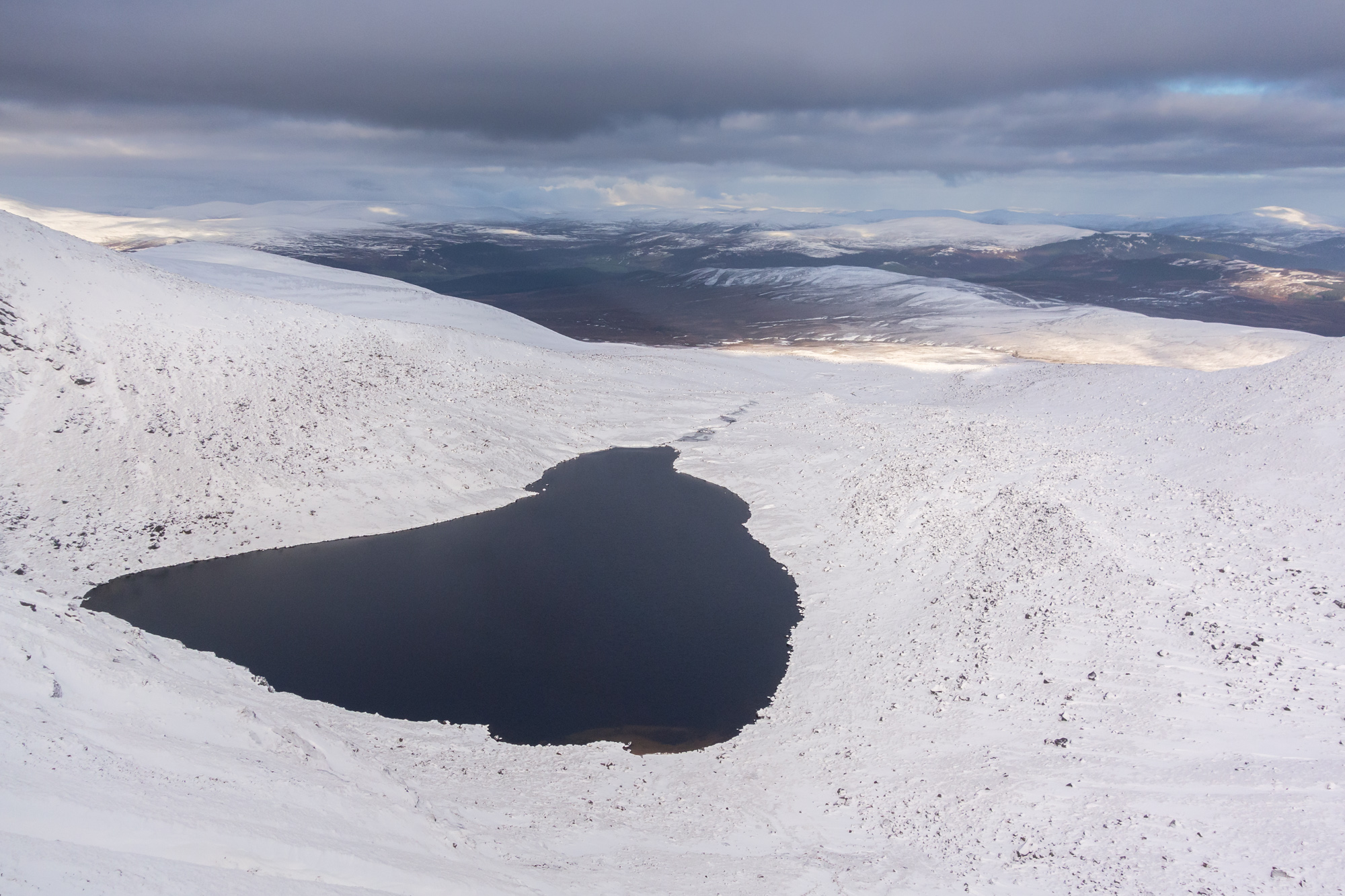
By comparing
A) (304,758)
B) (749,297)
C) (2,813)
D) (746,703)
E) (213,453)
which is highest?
(749,297)

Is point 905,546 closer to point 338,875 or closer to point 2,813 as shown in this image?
point 338,875

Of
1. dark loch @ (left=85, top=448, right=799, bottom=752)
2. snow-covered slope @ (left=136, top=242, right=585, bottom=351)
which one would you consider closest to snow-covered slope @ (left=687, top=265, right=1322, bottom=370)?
snow-covered slope @ (left=136, top=242, right=585, bottom=351)

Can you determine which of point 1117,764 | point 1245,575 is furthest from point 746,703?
point 1245,575

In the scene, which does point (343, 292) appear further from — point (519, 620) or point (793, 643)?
point (793, 643)

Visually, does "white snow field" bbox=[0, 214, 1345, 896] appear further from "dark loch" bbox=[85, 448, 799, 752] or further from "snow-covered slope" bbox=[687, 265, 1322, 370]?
"snow-covered slope" bbox=[687, 265, 1322, 370]

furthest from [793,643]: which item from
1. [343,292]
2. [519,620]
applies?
[343,292]
